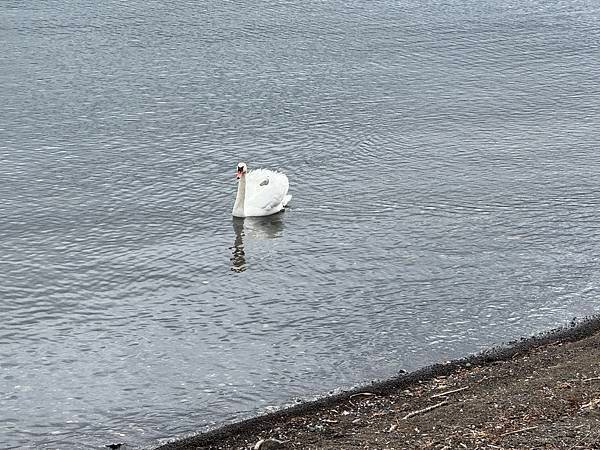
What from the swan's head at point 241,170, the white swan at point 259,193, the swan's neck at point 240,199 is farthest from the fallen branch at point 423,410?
the swan's head at point 241,170

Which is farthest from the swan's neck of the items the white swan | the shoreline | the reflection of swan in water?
the shoreline

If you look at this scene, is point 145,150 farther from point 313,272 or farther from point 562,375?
point 562,375

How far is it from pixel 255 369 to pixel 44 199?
22.1 ft

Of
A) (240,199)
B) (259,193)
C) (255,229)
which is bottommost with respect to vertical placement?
(255,229)

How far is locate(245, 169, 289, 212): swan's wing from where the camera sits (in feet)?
61.4

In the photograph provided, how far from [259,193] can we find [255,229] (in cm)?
61

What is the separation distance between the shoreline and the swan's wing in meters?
5.78

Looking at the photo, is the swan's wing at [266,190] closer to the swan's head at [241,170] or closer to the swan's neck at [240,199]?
the swan's neck at [240,199]

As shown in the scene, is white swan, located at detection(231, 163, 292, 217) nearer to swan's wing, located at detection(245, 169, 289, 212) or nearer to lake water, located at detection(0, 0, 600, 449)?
swan's wing, located at detection(245, 169, 289, 212)

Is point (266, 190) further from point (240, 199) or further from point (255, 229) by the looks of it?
point (255, 229)

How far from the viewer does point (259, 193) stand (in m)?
18.7

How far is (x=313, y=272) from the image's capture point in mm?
16469

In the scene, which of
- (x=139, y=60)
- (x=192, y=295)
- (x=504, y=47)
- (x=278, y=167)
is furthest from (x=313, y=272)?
(x=504, y=47)

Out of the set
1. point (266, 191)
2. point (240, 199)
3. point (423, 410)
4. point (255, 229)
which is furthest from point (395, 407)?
point (240, 199)
